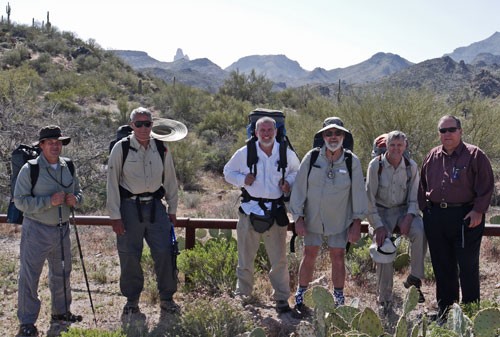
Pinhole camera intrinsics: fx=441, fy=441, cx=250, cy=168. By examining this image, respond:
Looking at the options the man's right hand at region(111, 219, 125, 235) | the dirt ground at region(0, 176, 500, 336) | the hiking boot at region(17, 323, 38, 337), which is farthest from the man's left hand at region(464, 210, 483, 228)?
the hiking boot at region(17, 323, 38, 337)

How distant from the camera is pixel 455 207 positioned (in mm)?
3871

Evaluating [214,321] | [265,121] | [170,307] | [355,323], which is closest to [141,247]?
[170,307]

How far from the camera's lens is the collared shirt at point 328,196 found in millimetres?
3971

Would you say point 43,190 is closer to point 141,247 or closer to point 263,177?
point 141,247

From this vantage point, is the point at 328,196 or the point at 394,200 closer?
the point at 328,196

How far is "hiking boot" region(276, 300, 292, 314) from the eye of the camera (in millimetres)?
4176

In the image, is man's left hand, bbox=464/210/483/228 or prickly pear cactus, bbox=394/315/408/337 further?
man's left hand, bbox=464/210/483/228

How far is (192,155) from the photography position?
1402 cm

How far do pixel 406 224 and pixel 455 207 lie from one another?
453 millimetres

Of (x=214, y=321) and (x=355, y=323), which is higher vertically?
(x=355, y=323)

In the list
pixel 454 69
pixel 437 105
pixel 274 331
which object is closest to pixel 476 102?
pixel 437 105

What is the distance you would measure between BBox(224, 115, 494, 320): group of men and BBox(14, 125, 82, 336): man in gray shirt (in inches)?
59.9

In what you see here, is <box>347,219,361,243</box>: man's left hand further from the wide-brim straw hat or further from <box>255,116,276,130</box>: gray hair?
the wide-brim straw hat

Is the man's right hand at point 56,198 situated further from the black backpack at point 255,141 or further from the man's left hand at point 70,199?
the black backpack at point 255,141
